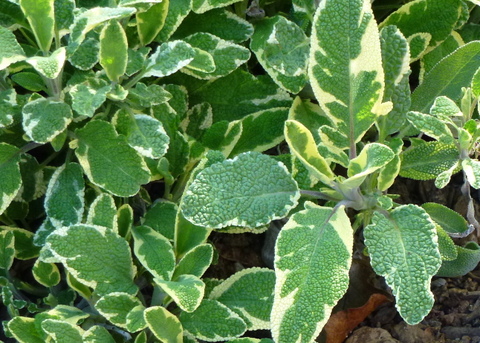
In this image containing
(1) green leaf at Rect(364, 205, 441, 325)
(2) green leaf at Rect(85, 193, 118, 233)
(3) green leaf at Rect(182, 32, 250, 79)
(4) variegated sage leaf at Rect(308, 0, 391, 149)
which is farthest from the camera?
(3) green leaf at Rect(182, 32, 250, 79)

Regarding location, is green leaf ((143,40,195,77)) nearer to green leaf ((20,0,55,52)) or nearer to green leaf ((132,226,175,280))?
green leaf ((20,0,55,52))

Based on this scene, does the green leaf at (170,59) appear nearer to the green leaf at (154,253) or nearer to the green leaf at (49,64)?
the green leaf at (49,64)

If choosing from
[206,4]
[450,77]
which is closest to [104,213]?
[206,4]

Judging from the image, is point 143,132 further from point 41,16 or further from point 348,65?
point 348,65

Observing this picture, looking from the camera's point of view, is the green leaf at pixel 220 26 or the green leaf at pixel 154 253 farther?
the green leaf at pixel 220 26

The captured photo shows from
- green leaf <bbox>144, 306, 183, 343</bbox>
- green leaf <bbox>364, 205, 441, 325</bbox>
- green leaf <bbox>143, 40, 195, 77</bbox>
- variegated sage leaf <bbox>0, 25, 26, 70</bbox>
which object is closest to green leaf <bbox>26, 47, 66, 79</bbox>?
variegated sage leaf <bbox>0, 25, 26, 70</bbox>

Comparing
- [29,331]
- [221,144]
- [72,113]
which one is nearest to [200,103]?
[221,144]

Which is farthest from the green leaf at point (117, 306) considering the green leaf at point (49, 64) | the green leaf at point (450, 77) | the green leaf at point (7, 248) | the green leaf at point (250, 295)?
the green leaf at point (450, 77)
